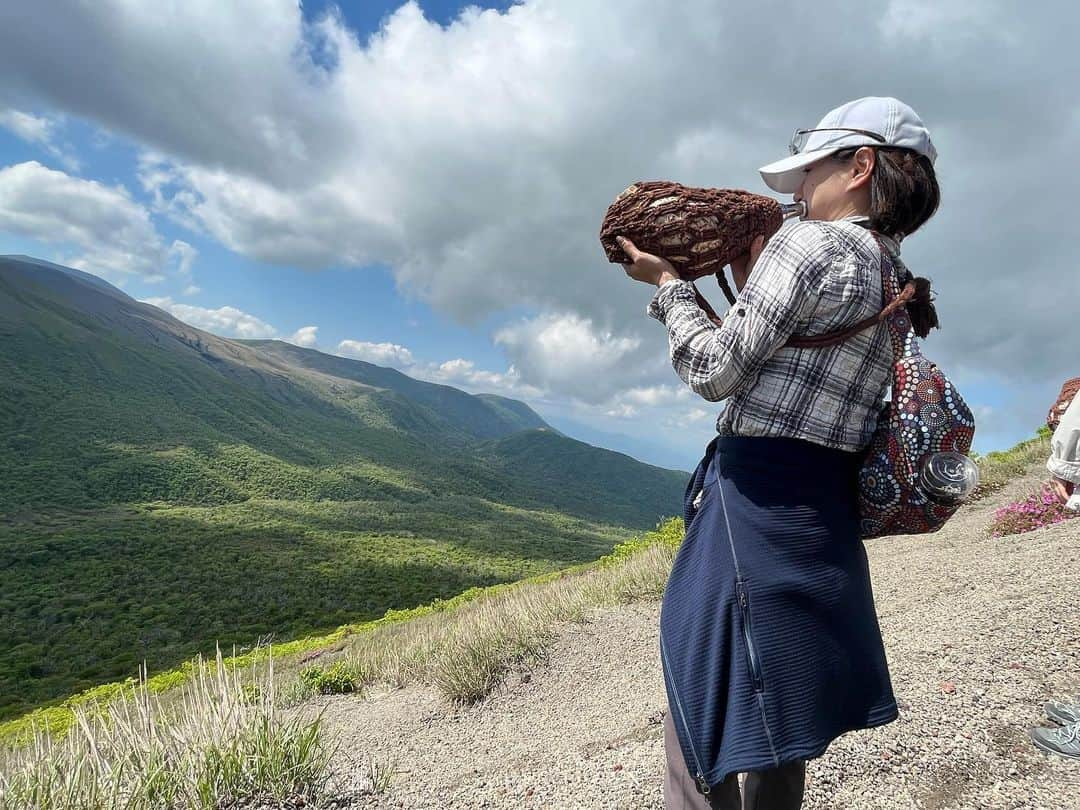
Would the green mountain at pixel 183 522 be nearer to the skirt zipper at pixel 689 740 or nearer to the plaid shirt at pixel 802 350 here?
the skirt zipper at pixel 689 740

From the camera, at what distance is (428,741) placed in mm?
4801

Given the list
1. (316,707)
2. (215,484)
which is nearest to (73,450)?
(215,484)

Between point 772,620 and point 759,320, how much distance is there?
0.65 meters

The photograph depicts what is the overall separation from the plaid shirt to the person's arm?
3.55 ft

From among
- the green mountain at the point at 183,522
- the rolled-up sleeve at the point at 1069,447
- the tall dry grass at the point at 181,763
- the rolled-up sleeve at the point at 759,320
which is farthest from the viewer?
the green mountain at the point at 183,522

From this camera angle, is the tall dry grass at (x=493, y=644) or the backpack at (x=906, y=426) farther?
the tall dry grass at (x=493, y=644)

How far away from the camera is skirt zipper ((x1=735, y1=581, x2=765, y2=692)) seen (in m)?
1.21

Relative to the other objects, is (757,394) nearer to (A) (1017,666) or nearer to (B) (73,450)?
(A) (1017,666)

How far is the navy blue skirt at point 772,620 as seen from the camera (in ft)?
3.97

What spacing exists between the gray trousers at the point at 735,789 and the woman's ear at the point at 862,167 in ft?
4.40

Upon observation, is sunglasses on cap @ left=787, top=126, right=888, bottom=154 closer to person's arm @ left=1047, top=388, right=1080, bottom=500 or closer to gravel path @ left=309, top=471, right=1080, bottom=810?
person's arm @ left=1047, top=388, right=1080, bottom=500

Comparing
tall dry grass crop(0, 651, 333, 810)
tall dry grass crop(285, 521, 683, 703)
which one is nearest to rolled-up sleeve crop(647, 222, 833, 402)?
tall dry grass crop(0, 651, 333, 810)

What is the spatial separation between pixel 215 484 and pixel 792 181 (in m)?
149

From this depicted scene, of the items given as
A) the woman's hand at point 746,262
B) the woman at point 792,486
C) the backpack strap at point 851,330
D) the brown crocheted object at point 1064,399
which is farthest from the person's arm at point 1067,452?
the woman's hand at point 746,262
